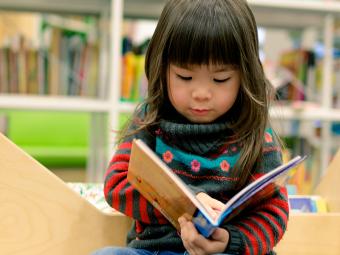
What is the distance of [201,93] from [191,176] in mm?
148

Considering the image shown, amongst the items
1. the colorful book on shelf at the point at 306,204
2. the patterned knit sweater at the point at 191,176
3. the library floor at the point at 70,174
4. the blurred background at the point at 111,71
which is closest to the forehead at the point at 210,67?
the patterned knit sweater at the point at 191,176

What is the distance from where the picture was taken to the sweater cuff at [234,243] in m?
0.84

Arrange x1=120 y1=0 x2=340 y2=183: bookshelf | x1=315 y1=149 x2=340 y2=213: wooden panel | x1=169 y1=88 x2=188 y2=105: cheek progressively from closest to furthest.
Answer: x1=169 y1=88 x2=188 y2=105: cheek, x1=315 y1=149 x2=340 y2=213: wooden panel, x1=120 y1=0 x2=340 y2=183: bookshelf

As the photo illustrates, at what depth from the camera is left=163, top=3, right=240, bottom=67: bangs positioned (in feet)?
2.91

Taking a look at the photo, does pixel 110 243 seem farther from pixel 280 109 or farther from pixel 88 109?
pixel 280 109

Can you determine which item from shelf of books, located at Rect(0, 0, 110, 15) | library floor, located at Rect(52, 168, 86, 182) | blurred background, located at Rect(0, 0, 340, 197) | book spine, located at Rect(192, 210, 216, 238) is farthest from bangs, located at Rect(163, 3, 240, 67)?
library floor, located at Rect(52, 168, 86, 182)

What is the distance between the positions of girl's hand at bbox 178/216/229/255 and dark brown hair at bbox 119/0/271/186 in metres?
0.15

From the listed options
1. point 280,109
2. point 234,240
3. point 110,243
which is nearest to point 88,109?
point 280,109

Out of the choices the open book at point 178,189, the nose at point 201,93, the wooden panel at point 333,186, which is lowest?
the wooden panel at point 333,186

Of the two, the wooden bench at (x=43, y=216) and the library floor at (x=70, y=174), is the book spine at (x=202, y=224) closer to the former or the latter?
the wooden bench at (x=43, y=216)

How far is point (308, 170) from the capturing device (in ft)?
8.07

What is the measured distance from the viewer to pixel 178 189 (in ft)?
2.39

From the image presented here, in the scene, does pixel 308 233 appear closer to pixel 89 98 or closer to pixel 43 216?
pixel 43 216

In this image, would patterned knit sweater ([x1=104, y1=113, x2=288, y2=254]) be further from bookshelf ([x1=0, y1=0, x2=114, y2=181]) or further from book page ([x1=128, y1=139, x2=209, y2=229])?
bookshelf ([x1=0, y1=0, x2=114, y2=181])
